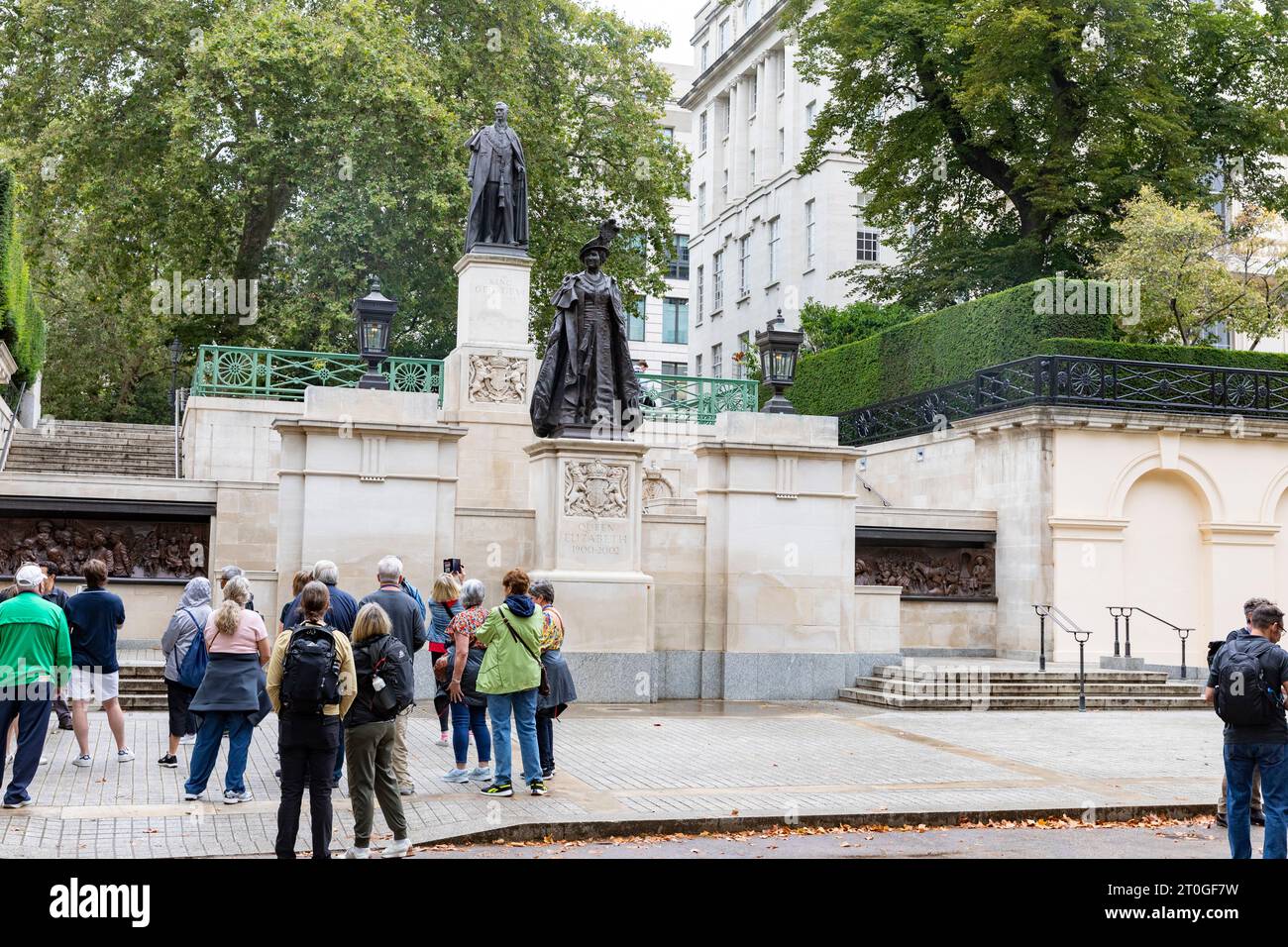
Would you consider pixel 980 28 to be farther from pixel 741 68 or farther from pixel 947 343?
pixel 741 68

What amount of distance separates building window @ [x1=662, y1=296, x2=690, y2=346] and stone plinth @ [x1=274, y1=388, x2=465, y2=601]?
54773 mm

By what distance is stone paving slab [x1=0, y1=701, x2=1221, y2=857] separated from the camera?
30.2 feet

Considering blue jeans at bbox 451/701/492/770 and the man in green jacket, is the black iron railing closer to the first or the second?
blue jeans at bbox 451/701/492/770

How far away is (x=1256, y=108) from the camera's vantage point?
31703mm

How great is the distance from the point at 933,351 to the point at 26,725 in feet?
69.4

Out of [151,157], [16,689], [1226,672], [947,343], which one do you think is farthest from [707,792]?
[151,157]

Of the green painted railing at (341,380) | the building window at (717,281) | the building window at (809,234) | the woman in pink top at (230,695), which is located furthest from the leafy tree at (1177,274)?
the building window at (717,281)

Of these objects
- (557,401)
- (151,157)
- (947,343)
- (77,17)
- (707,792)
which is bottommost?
(707,792)

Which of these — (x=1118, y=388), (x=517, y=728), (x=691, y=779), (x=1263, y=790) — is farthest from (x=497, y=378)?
(x=1263, y=790)

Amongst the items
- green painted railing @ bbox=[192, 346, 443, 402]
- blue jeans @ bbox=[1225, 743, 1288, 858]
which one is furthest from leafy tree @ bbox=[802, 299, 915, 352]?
blue jeans @ bbox=[1225, 743, 1288, 858]

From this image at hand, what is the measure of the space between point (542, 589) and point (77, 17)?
91.4ft

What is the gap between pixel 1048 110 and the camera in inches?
1276

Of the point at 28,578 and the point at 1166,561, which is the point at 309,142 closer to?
the point at 1166,561
